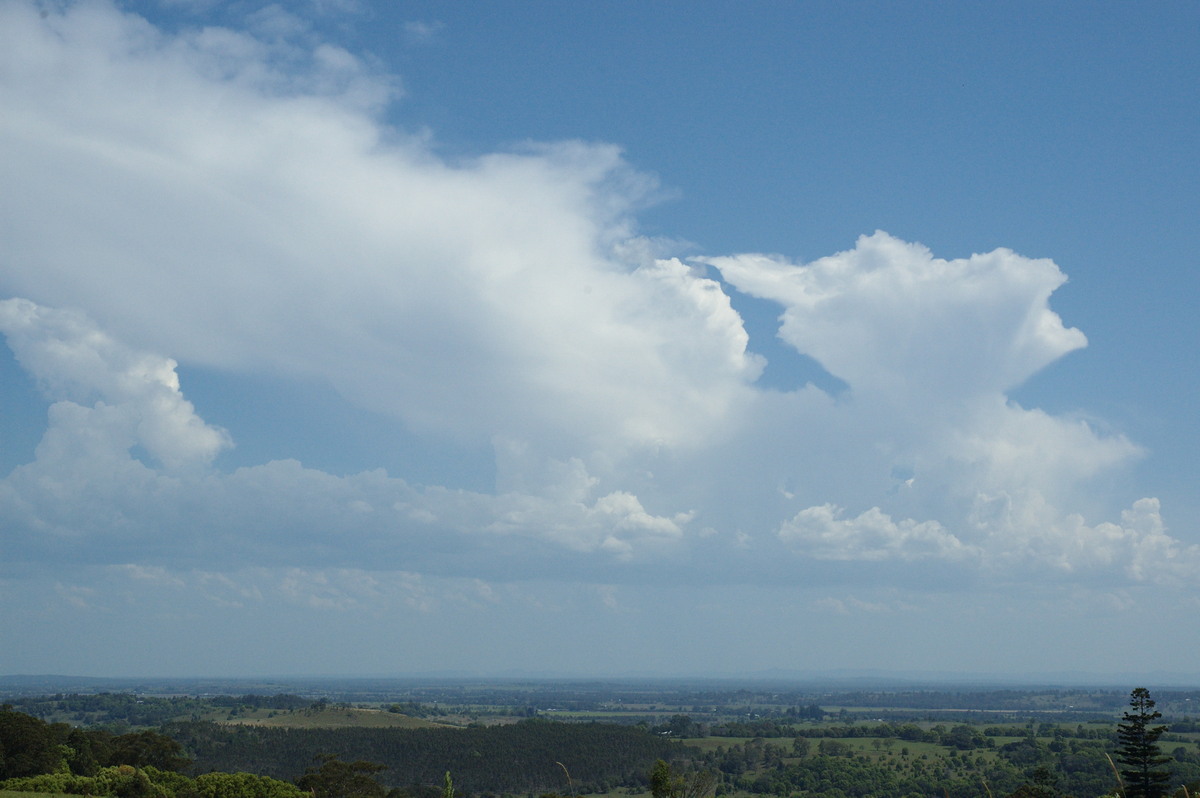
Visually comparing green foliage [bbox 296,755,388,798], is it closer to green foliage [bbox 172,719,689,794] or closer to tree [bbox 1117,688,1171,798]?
tree [bbox 1117,688,1171,798]

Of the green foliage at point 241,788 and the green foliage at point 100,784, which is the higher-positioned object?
the green foliage at point 100,784

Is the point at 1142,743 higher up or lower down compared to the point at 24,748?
higher up

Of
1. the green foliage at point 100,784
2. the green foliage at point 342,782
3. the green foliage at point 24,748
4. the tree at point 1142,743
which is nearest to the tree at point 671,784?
the tree at point 1142,743

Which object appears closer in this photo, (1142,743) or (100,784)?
(1142,743)

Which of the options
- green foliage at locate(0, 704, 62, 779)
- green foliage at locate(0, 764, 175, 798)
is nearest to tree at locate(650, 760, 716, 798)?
green foliage at locate(0, 764, 175, 798)

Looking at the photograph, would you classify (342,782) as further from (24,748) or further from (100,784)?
(24,748)

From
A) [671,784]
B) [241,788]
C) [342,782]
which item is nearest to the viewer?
[671,784]

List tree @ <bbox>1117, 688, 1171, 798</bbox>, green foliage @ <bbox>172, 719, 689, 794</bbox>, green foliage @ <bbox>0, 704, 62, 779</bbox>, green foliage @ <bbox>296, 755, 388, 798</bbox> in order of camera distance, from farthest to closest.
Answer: green foliage @ <bbox>172, 719, 689, 794</bbox> < green foliage @ <bbox>296, 755, 388, 798</bbox> < green foliage @ <bbox>0, 704, 62, 779</bbox> < tree @ <bbox>1117, 688, 1171, 798</bbox>

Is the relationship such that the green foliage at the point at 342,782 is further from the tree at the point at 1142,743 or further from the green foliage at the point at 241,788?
the tree at the point at 1142,743

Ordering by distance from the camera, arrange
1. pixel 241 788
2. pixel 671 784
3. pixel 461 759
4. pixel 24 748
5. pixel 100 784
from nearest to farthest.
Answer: pixel 671 784
pixel 100 784
pixel 24 748
pixel 241 788
pixel 461 759

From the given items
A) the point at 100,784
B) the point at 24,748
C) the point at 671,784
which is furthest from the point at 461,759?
the point at 671,784

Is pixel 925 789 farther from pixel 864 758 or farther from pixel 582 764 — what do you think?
pixel 582 764

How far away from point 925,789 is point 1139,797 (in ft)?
403

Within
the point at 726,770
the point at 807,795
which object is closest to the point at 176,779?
the point at 807,795
